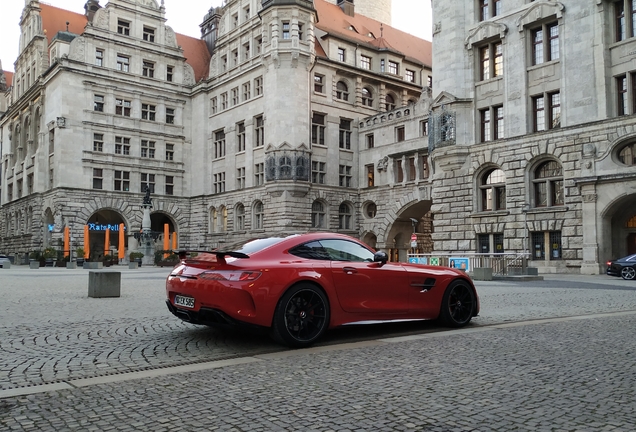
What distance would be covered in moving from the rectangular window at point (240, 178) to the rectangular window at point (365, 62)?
13.8 m

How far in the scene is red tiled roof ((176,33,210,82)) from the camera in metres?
59.5

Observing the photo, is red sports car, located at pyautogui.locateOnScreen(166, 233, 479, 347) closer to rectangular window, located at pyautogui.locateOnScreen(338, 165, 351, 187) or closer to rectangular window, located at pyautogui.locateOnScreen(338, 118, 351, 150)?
rectangular window, located at pyautogui.locateOnScreen(338, 165, 351, 187)

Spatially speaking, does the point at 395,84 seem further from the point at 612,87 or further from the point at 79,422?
the point at 79,422

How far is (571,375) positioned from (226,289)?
3622 mm

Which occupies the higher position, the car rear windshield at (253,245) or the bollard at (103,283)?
the car rear windshield at (253,245)

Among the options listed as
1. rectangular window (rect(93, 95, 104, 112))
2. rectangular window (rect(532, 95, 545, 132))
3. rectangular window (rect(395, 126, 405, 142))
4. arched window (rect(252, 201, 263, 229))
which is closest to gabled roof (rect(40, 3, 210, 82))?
rectangular window (rect(93, 95, 104, 112))

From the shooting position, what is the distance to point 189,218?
185ft

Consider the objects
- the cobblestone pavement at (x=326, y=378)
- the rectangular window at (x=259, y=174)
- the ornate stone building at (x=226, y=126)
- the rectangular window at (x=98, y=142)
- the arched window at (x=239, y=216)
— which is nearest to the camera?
the cobblestone pavement at (x=326, y=378)

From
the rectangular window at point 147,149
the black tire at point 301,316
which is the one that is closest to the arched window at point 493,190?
the black tire at point 301,316

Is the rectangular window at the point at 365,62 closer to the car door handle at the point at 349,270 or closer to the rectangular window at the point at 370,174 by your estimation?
the rectangular window at the point at 370,174

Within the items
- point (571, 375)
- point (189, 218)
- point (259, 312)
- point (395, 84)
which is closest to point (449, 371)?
point (571, 375)

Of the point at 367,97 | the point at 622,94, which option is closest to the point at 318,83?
the point at 367,97

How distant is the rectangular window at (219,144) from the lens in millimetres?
53969

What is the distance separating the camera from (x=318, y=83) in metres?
47.8
